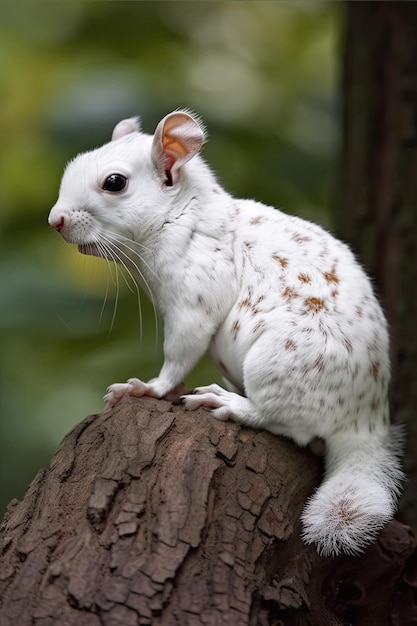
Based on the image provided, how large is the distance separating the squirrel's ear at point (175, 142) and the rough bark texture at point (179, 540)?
2.24 ft

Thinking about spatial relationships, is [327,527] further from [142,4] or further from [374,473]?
[142,4]

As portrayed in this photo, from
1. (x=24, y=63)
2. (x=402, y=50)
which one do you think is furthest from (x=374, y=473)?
(x=24, y=63)

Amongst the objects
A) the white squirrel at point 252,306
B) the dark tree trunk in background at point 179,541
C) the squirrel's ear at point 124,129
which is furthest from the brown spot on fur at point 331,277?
the squirrel's ear at point 124,129

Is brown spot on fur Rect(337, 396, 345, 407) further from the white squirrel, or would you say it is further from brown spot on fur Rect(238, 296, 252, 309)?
brown spot on fur Rect(238, 296, 252, 309)

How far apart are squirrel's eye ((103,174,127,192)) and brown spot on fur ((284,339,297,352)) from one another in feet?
2.10

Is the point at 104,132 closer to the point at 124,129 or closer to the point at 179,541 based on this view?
the point at 124,129

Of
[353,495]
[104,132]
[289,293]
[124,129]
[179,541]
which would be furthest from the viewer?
[104,132]

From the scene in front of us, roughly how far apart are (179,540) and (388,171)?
7.25 feet

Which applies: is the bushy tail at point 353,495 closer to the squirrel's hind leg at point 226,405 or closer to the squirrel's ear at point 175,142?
the squirrel's hind leg at point 226,405

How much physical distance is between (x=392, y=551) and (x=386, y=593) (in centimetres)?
12

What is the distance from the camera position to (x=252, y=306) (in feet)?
8.10

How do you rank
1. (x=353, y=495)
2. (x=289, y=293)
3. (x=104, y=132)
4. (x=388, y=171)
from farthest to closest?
(x=388, y=171) < (x=104, y=132) < (x=289, y=293) < (x=353, y=495)

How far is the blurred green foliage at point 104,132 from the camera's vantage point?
3.39 metres

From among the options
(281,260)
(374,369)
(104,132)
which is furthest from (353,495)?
(104,132)
